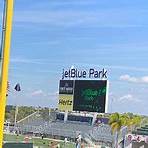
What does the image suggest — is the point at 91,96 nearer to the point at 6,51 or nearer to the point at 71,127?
the point at 6,51

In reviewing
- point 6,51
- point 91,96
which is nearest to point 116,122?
point 91,96

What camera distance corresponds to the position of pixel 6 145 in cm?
1259

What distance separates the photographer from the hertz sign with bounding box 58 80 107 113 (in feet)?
109

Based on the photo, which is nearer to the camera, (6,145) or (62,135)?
(6,145)

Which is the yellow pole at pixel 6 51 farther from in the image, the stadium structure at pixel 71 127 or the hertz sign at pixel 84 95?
the stadium structure at pixel 71 127

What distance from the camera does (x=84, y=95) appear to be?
34.5m

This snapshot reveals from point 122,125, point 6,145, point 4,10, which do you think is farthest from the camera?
point 122,125

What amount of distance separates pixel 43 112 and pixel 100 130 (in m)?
43.3

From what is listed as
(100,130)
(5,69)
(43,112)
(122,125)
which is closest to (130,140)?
(122,125)

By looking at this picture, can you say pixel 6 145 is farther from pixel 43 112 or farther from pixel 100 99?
pixel 43 112

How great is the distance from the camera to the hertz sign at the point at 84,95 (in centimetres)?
3312

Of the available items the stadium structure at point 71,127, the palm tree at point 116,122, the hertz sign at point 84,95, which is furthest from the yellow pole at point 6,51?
the stadium structure at point 71,127

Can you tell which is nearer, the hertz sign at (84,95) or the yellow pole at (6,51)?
the yellow pole at (6,51)

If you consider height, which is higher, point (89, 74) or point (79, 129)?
point (89, 74)
